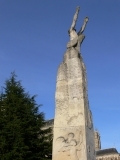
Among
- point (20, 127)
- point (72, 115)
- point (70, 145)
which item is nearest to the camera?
point (70, 145)

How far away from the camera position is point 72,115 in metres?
7.10

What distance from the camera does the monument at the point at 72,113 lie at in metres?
6.65

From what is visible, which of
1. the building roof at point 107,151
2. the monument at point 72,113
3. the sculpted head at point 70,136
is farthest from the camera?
the building roof at point 107,151

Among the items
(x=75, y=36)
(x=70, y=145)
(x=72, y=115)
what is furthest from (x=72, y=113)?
(x=75, y=36)

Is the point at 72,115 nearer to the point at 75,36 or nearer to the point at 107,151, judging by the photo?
the point at 75,36

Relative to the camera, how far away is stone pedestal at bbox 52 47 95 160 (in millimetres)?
6641

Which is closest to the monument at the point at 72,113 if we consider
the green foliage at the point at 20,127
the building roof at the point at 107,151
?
the green foliage at the point at 20,127

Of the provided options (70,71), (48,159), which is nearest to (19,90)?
(48,159)

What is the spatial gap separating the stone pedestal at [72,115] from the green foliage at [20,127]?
7.82 m

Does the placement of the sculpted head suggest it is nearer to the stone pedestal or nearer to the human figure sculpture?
the stone pedestal

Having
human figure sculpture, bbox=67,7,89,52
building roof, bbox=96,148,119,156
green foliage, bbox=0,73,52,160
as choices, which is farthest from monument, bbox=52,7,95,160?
building roof, bbox=96,148,119,156

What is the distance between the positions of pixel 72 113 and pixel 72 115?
0.21ft

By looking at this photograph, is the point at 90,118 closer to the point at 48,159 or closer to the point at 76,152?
the point at 76,152

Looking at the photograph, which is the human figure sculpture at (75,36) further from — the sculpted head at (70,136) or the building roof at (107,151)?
the building roof at (107,151)
